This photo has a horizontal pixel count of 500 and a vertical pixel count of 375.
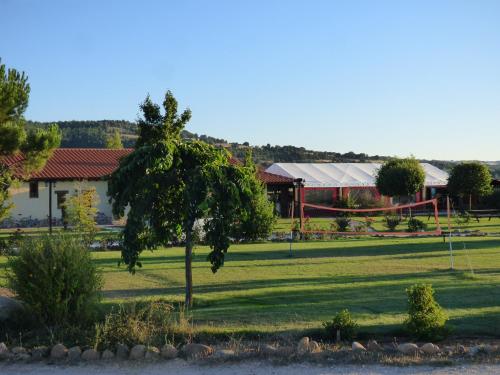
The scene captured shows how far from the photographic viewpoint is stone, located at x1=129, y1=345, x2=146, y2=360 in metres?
7.22

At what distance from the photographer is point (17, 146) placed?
1869 centimetres

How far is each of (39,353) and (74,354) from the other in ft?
1.47

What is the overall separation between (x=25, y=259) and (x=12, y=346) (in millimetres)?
1353

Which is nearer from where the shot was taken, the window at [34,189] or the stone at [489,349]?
the stone at [489,349]

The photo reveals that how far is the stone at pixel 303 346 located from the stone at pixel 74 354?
102 inches

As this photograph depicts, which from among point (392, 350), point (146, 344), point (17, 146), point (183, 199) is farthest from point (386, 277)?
point (17, 146)

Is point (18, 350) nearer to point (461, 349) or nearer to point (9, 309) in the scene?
point (9, 309)

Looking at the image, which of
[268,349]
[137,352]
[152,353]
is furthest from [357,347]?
[137,352]

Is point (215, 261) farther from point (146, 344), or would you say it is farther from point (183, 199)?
point (146, 344)

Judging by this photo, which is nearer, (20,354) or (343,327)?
(20,354)

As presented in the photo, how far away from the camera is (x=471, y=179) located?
36.6 m

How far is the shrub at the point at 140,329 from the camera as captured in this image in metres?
7.64

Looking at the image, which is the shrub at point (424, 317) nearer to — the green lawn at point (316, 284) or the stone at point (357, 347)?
the green lawn at point (316, 284)

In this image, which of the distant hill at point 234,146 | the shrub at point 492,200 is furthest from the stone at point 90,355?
the distant hill at point 234,146
